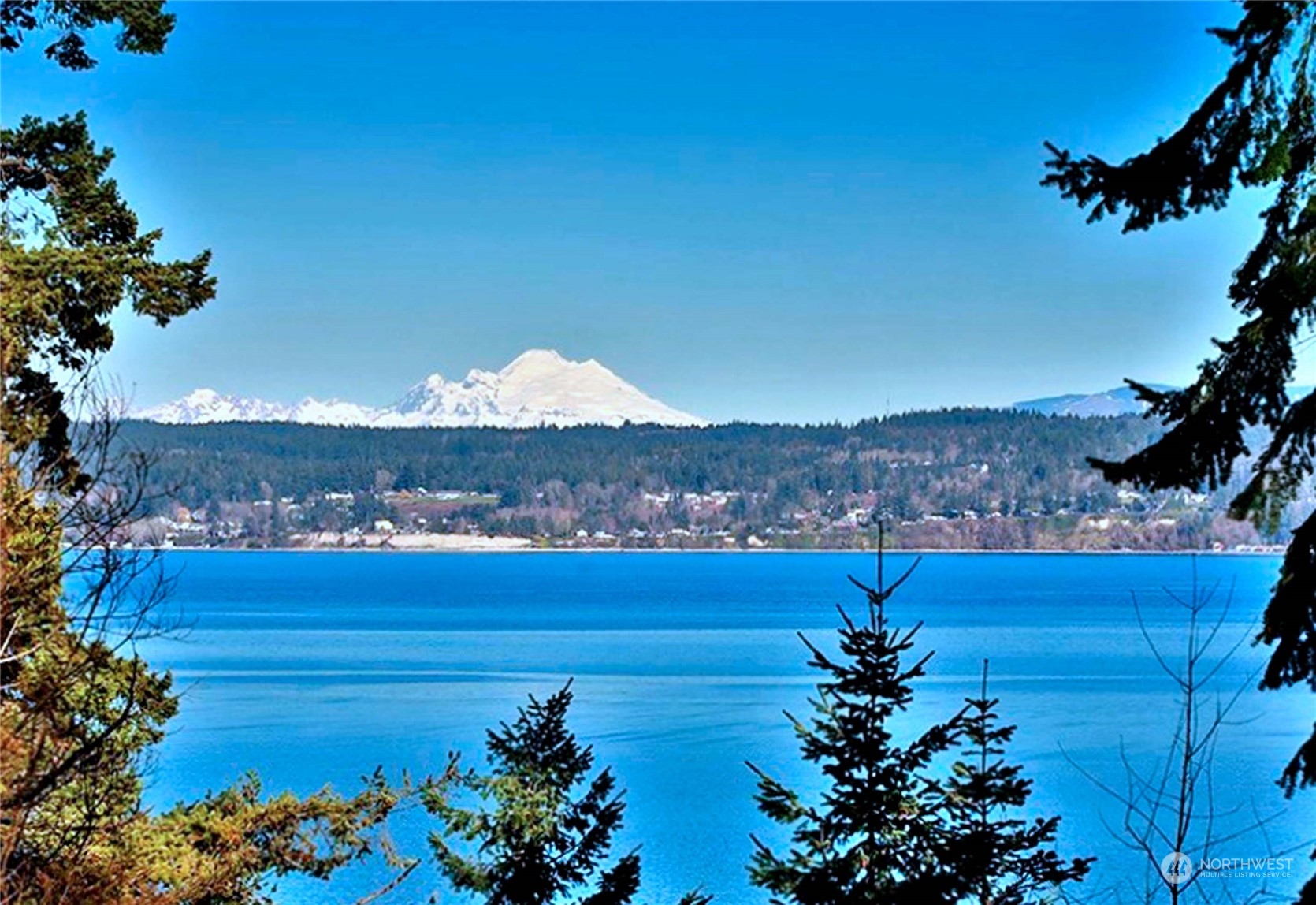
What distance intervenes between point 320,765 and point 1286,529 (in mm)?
29519

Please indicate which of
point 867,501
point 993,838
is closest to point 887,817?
point 993,838

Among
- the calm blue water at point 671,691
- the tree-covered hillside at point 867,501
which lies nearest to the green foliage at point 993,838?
the calm blue water at point 671,691

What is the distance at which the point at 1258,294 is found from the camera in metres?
5.38

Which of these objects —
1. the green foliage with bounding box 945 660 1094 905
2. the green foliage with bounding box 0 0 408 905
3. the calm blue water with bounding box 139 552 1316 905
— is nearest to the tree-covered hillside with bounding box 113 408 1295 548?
the calm blue water with bounding box 139 552 1316 905

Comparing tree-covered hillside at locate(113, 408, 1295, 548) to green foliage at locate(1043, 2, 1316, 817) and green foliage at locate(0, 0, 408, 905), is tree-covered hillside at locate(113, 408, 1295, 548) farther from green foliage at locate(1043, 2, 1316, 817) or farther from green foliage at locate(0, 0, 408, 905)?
green foliage at locate(1043, 2, 1316, 817)

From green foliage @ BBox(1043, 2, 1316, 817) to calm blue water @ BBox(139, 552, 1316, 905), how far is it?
2.02 m

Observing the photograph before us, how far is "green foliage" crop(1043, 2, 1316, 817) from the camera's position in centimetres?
522

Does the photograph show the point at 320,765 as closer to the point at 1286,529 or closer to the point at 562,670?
A: the point at 562,670

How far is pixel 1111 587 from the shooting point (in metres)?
115

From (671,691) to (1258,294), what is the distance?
42529 millimetres

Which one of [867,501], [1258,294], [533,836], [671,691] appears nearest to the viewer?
[1258,294]

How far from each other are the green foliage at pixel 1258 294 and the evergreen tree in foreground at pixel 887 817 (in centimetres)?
95

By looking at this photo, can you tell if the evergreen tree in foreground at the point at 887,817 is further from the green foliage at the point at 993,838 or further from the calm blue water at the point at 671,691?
the calm blue water at the point at 671,691

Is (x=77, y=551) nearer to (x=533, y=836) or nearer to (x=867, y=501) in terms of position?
(x=533, y=836)
